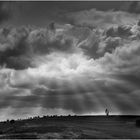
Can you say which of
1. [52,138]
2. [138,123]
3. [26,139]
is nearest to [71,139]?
[52,138]

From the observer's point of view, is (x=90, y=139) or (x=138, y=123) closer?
(x=90, y=139)

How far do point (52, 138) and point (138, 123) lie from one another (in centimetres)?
4802

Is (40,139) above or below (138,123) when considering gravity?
below

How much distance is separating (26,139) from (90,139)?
838 centimetres

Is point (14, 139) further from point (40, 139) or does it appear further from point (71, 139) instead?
point (71, 139)

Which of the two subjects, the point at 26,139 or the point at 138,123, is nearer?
the point at 26,139

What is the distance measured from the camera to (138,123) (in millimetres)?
77500

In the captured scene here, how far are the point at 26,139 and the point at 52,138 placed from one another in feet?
11.0

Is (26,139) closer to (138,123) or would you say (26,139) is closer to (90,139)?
(90,139)

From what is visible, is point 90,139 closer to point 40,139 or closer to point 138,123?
point 40,139

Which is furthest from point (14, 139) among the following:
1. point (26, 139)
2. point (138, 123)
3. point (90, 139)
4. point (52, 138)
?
point (138, 123)

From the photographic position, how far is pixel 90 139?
117 ft

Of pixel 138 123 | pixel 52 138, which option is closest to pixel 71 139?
pixel 52 138

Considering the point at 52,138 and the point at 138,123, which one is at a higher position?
the point at 138,123
